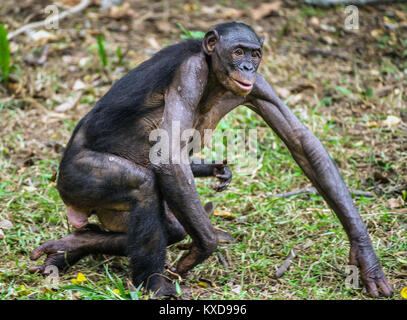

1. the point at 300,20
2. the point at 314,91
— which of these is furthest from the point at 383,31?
the point at 314,91

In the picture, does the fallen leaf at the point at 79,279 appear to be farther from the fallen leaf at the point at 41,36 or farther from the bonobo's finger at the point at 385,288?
the fallen leaf at the point at 41,36

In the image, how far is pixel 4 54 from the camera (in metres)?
7.65

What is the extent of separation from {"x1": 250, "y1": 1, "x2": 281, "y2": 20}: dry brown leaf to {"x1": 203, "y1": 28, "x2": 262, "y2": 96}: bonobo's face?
5510 millimetres

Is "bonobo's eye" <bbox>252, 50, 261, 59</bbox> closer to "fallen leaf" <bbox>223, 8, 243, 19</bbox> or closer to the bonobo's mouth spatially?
the bonobo's mouth

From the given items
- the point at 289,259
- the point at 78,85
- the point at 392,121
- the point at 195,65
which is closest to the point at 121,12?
the point at 78,85

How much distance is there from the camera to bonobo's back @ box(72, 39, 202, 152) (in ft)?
15.5

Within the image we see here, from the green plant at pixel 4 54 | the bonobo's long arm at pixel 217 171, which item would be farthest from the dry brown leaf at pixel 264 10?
the bonobo's long arm at pixel 217 171

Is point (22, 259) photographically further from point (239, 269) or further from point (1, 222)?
point (239, 269)

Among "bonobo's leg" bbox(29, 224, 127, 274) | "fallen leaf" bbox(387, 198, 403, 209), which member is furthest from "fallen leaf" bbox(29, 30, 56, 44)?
"fallen leaf" bbox(387, 198, 403, 209)

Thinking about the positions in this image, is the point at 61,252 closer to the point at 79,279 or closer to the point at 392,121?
the point at 79,279

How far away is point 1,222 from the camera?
5527 mm

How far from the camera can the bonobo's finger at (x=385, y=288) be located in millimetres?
4477

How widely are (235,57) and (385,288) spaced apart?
7.47 ft

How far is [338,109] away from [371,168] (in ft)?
4.58
